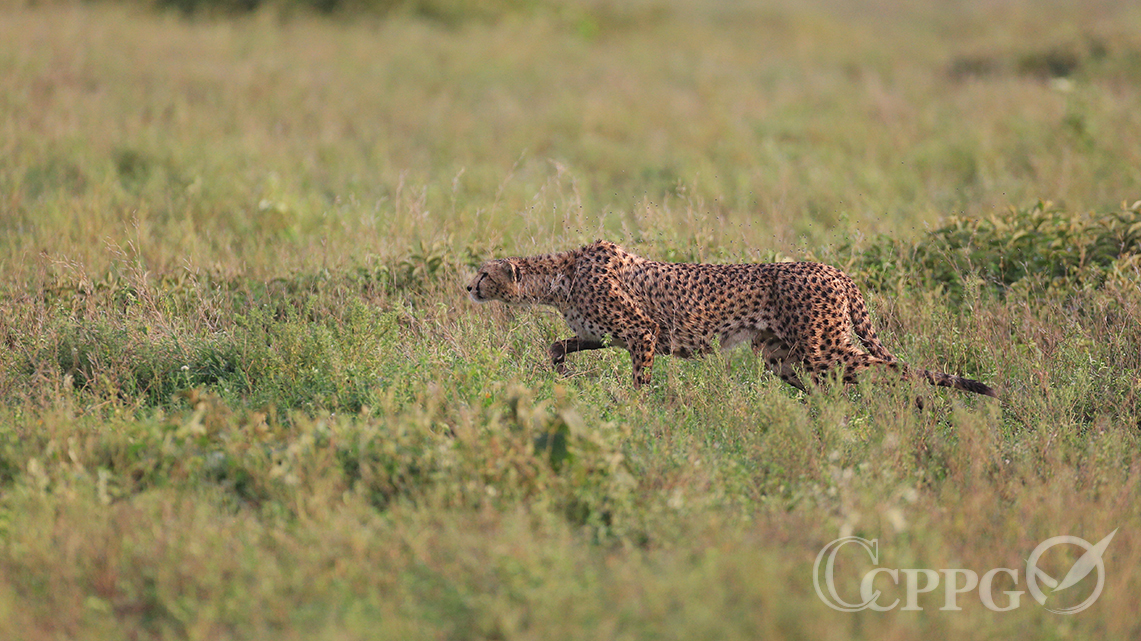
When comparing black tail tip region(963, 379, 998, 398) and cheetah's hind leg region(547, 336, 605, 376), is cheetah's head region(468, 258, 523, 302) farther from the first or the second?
black tail tip region(963, 379, 998, 398)

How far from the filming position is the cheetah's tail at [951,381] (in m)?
4.88

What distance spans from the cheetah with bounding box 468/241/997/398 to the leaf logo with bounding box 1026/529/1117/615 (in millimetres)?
1316

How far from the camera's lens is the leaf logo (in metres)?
3.46

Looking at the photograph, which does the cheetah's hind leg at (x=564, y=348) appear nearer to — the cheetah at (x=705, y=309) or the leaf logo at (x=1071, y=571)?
the cheetah at (x=705, y=309)

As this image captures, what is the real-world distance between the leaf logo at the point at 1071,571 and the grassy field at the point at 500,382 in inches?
1.7

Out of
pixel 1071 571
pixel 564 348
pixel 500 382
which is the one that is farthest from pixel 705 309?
pixel 1071 571

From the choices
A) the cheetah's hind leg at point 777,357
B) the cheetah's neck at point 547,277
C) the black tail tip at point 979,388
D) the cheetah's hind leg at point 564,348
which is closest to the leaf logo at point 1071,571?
the black tail tip at point 979,388

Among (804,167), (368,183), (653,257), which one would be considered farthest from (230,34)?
(653,257)

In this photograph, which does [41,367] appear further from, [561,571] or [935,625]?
[935,625]

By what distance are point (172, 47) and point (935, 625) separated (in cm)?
1365

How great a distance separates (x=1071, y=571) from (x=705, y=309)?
2.22 metres

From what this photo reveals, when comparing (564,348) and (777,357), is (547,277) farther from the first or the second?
(777,357)

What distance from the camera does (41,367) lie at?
205 inches

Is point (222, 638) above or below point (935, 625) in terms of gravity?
below
